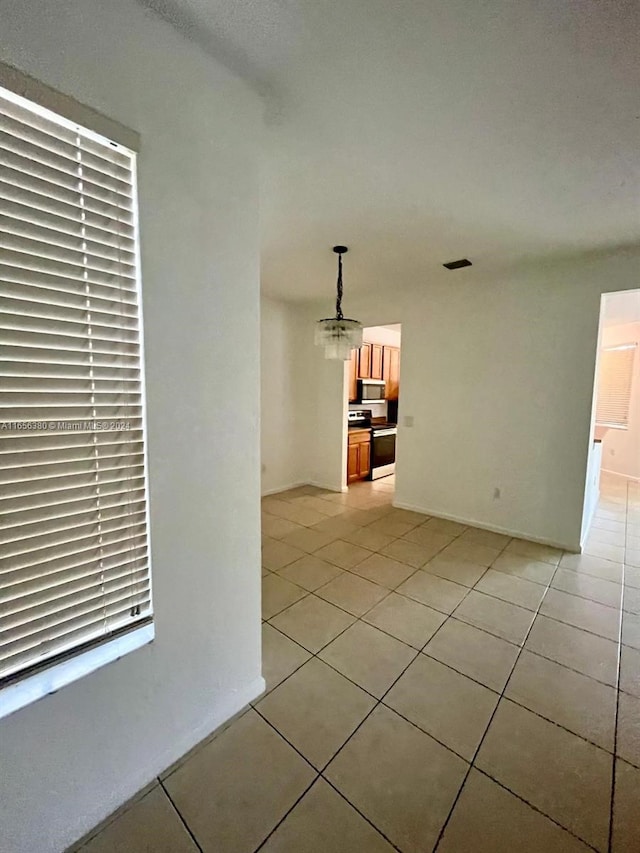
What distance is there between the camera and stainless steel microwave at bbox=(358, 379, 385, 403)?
588cm

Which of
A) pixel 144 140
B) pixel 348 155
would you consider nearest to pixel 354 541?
pixel 348 155

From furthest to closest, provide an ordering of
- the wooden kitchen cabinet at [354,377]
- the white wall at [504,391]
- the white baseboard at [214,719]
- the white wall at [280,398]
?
the wooden kitchen cabinet at [354,377] < the white wall at [280,398] < the white wall at [504,391] < the white baseboard at [214,719]

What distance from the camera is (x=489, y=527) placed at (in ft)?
12.3

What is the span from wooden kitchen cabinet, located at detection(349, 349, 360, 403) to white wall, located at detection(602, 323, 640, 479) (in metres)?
3.99

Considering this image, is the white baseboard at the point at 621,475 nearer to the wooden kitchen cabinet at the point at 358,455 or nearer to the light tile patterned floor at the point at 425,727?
the light tile patterned floor at the point at 425,727

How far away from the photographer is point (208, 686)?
4.89 ft

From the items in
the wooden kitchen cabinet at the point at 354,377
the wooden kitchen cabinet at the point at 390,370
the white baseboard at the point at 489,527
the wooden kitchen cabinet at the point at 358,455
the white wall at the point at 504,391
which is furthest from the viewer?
the wooden kitchen cabinet at the point at 390,370

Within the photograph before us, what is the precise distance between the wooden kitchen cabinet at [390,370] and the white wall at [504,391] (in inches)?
79.8

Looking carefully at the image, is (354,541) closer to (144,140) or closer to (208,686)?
(208,686)

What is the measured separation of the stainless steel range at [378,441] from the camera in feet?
19.1

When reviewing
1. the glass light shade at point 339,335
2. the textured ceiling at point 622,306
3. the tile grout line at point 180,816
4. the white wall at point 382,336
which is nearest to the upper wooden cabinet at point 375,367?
the white wall at point 382,336

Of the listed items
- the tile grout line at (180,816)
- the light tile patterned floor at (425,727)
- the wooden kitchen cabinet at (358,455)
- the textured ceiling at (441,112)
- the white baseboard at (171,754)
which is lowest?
the light tile patterned floor at (425,727)

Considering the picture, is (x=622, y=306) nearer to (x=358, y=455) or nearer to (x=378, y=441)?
(x=378, y=441)

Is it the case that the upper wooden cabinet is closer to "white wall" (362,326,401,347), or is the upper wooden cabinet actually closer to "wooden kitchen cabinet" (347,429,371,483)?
"white wall" (362,326,401,347)
